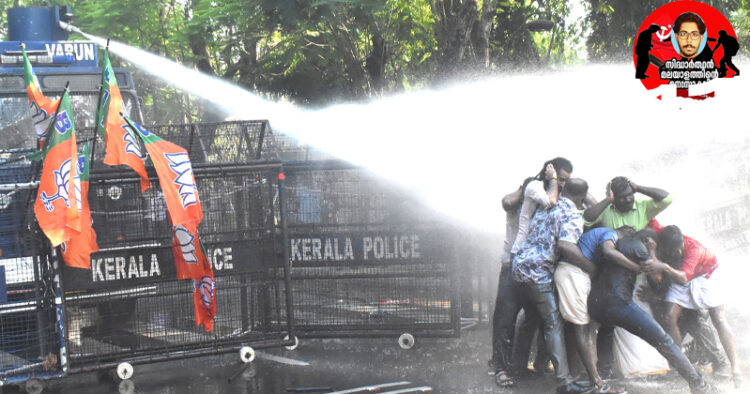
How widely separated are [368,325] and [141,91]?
56.5 feet

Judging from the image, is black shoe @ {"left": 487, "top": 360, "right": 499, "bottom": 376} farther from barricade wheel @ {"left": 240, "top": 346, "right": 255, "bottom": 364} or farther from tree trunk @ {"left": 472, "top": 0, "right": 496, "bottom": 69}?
tree trunk @ {"left": 472, "top": 0, "right": 496, "bottom": 69}

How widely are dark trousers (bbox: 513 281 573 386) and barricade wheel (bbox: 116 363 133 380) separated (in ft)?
11.9

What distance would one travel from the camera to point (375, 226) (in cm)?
833

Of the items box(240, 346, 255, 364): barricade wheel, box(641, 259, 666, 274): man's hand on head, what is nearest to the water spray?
box(240, 346, 255, 364): barricade wheel

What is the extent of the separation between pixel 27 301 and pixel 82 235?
2.58ft

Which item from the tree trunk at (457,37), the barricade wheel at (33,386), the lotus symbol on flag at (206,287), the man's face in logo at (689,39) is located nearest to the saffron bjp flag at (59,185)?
the lotus symbol on flag at (206,287)

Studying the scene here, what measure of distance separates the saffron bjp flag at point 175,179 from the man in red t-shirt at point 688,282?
12.7ft

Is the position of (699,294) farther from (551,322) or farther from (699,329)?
(551,322)

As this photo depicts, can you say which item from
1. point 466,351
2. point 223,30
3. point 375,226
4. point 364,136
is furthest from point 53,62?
point 223,30

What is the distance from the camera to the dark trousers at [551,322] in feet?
21.5

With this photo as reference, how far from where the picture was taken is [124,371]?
7.46 metres

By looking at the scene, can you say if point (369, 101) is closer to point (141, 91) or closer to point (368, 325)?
point (141, 91)

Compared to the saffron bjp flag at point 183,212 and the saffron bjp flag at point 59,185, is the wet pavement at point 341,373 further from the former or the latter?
the saffron bjp flag at point 59,185

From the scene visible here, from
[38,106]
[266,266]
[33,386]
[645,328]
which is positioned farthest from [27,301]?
[645,328]
